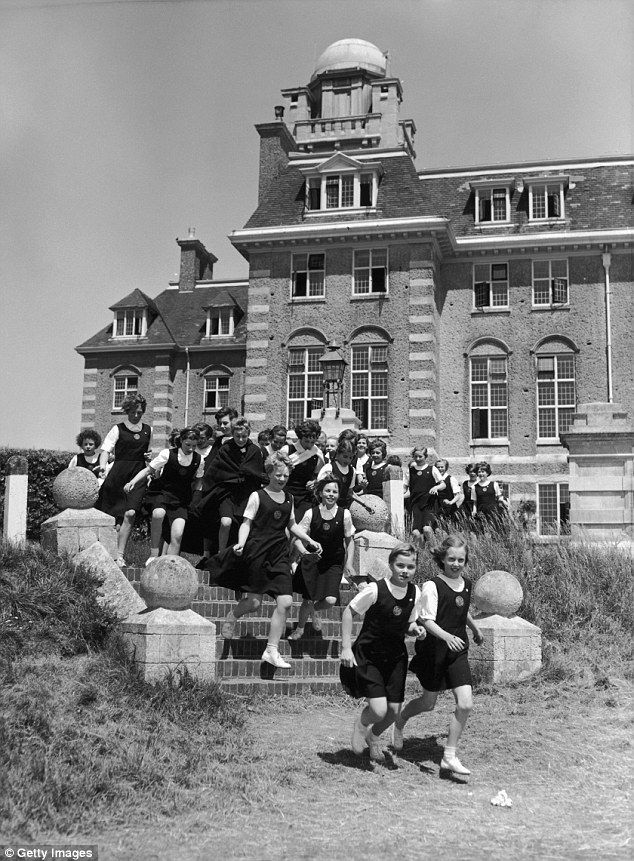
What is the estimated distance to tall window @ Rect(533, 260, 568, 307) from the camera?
32.2 m

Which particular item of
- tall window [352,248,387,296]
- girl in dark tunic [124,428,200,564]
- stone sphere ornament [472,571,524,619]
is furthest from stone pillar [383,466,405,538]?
tall window [352,248,387,296]

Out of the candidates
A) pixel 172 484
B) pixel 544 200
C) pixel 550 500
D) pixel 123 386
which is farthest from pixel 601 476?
pixel 123 386

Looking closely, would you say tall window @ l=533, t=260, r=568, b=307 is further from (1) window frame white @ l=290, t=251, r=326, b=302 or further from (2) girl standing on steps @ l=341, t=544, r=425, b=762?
(2) girl standing on steps @ l=341, t=544, r=425, b=762

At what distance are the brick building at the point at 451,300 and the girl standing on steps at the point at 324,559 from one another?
20856 millimetres

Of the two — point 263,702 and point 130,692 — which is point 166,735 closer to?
point 130,692

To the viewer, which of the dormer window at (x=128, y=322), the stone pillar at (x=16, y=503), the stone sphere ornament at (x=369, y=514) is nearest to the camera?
the stone sphere ornament at (x=369, y=514)

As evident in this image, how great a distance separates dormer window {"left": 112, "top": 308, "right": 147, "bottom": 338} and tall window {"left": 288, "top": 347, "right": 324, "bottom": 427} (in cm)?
944

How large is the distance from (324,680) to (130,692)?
2.35m

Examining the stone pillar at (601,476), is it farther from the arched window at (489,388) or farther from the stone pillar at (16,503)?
the arched window at (489,388)

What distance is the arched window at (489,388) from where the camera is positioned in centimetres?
3194

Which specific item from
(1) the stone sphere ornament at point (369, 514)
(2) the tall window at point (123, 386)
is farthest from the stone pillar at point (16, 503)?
(2) the tall window at point (123, 386)

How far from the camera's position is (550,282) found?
32.5 meters

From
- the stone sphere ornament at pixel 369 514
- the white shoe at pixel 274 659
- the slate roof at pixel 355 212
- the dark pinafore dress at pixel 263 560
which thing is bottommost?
the white shoe at pixel 274 659

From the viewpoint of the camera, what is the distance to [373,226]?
1250 inches
